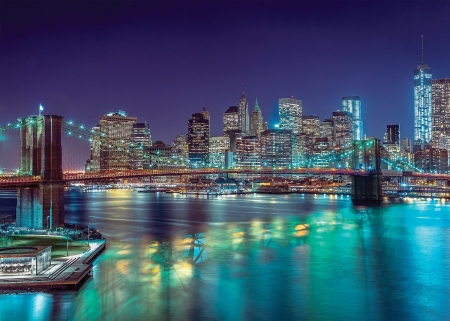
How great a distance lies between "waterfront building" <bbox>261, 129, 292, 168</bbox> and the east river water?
435ft

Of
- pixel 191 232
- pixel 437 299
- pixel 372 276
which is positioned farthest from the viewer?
pixel 191 232

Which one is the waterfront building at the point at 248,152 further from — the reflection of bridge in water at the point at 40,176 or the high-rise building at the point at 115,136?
the reflection of bridge in water at the point at 40,176

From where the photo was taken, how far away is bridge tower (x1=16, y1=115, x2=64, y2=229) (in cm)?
3444

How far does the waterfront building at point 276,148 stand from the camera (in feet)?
583

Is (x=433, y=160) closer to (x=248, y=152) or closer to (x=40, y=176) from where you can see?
(x=248, y=152)

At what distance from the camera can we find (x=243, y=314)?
1862 centimetres

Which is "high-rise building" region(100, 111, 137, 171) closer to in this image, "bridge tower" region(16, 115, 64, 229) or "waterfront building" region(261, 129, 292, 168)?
"waterfront building" region(261, 129, 292, 168)

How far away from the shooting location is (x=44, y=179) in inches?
1356

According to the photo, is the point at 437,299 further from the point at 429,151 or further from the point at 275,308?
the point at 429,151

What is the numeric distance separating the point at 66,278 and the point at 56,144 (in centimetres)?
1583

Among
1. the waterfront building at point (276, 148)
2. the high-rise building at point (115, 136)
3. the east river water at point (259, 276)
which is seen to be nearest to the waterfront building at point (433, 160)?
the waterfront building at point (276, 148)

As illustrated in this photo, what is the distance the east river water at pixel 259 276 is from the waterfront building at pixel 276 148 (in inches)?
5223

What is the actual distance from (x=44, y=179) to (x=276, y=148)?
148 m

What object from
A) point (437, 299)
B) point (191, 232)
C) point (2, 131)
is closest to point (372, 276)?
point (437, 299)
